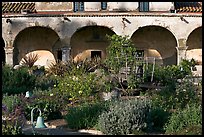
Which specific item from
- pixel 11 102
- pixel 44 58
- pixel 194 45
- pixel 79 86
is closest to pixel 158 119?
pixel 11 102

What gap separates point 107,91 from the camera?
17.9 meters

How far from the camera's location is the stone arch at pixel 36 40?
3234 cm

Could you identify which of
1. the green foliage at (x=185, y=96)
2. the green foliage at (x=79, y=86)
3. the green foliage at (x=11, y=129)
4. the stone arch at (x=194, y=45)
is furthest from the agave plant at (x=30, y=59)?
the green foliage at (x=11, y=129)

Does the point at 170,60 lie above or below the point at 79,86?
above

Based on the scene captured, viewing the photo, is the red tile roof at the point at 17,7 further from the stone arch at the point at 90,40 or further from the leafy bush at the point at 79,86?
the leafy bush at the point at 79,86

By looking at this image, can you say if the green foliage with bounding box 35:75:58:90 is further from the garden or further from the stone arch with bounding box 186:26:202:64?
the stone arch with bounding box 186:26:202:64

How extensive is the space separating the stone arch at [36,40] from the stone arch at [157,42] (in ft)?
17.6

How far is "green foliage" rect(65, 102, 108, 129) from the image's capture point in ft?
40.7

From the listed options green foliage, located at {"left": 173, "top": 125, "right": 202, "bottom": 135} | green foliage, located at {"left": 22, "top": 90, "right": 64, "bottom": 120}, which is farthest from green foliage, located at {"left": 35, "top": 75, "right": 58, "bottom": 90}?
green foliage, located at {"left": 173, "top": 125, "right": 202, "bottom": 135}

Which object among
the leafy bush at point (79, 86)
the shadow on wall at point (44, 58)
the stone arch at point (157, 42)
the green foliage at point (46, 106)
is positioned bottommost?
the green foliage at point (46, 106)

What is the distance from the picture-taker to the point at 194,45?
32844mm

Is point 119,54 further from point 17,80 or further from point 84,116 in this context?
point 84,116

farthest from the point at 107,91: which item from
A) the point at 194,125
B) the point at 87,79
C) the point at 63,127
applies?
the point at 194,125

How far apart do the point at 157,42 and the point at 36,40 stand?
7949 mm
